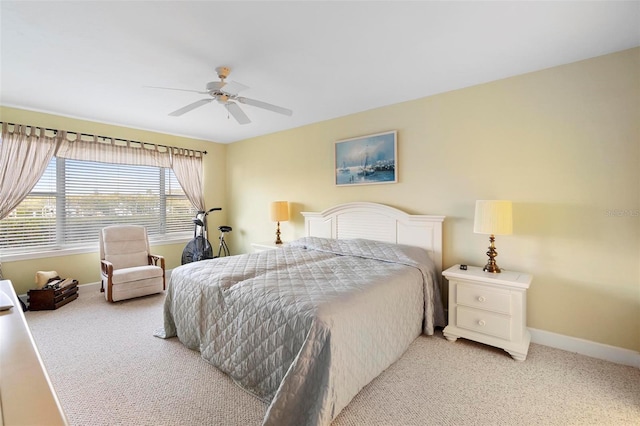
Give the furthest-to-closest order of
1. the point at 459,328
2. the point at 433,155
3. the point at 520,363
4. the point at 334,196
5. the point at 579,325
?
1. the point at 334,196
2. the point at 433,155
3. the point at 459,328
4. the point at 579,325
5. the point at 520,363

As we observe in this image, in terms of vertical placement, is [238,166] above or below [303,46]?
below

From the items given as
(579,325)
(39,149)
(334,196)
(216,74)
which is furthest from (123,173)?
(579,325)

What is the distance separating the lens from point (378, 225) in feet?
11.8

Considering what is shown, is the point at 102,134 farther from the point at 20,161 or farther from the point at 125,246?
the point at 125,246

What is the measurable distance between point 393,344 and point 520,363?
1060 millimetres

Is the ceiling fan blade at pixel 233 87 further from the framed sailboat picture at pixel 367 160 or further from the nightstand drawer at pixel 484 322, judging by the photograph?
the nightstand drawer at pixel 484 322

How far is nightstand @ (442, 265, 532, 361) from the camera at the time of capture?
2.39 m

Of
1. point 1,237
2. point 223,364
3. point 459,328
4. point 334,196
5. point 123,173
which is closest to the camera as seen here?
point 223,364

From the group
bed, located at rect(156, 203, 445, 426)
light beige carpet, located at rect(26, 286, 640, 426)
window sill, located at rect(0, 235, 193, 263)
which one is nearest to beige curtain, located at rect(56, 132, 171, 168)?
window sill, located at rect(0, 235, 193, 263)

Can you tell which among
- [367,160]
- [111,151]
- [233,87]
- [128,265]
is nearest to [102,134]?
[111,151]

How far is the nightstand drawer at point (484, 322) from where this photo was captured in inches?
95.8

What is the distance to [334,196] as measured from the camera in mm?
4145

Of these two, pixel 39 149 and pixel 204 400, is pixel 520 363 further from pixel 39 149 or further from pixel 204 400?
pixel 39 149

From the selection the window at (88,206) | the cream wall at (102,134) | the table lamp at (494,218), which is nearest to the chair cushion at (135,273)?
the cream wall at (102,134)
